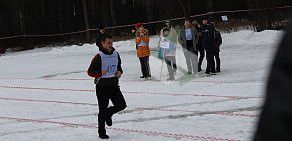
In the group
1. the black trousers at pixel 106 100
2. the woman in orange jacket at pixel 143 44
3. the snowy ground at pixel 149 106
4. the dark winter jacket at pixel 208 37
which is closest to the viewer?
the black trousers at pixel 106 100

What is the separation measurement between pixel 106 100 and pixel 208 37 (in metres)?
6.76

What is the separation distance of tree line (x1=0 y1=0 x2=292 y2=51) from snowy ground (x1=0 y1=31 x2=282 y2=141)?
18909mm

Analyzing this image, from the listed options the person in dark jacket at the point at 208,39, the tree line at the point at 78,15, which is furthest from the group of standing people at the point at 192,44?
the tree line at the point at 78,15

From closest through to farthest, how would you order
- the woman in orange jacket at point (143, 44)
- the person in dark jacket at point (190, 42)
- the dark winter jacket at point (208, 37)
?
1. the dark winter jacket at point (208, 37)
2. the person in dark jacket at point (190, 42)
3. the woman in orange jacket at point (143, 44)

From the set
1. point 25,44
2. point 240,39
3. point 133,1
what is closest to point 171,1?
point 133,1

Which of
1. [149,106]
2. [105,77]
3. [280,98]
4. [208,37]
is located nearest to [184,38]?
[208,37]

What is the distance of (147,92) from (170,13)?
2751 centimetres

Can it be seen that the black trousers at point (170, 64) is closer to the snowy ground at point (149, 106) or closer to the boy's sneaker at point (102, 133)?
the snowy ground at point (149, 106)

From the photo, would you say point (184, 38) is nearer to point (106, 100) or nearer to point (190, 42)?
point (190, 42)

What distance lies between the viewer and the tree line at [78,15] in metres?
37.2

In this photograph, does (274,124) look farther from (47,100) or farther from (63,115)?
(47,100)

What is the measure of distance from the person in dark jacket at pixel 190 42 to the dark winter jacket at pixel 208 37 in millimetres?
344

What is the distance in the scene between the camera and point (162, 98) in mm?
10516

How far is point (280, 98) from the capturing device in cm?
73
